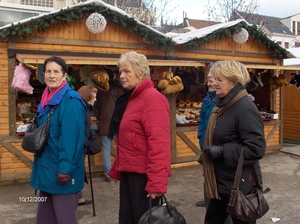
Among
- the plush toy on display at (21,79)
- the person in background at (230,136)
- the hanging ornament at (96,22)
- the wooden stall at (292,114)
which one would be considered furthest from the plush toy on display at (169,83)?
the wooden stall at (292,114)

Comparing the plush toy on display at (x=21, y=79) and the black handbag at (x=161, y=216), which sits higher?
the plush toy on display at (x=21, y=79)

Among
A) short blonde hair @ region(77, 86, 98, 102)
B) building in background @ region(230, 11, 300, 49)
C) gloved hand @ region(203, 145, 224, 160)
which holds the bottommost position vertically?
gloved hand @ region(203, 145, 224, 160)

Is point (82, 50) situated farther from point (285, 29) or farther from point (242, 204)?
point (285, 29)

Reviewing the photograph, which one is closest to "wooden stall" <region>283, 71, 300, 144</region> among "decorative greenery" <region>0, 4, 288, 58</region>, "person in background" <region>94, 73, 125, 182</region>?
"decorative greenery" <region>0, 4, 288, 58</region>

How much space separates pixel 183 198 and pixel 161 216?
320cm

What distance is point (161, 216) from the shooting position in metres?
2.63

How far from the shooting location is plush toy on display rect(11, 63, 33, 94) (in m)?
5.82

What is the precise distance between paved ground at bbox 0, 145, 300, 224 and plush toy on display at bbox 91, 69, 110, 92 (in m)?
1.75

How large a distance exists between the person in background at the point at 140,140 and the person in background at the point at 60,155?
330mm

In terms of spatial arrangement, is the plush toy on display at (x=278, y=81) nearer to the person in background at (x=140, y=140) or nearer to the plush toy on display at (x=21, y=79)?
the plush toy on display at (x=21, y=79)

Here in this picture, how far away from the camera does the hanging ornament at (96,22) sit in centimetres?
645

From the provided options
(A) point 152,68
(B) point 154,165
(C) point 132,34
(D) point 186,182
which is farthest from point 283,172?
(B) point 154,165

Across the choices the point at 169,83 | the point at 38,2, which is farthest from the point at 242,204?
the point at 38,2

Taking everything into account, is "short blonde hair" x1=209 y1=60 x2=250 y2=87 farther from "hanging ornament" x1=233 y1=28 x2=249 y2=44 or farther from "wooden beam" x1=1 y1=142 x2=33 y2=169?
"hanging ornament" x1=233 y1=28 x2=249 y2=44
